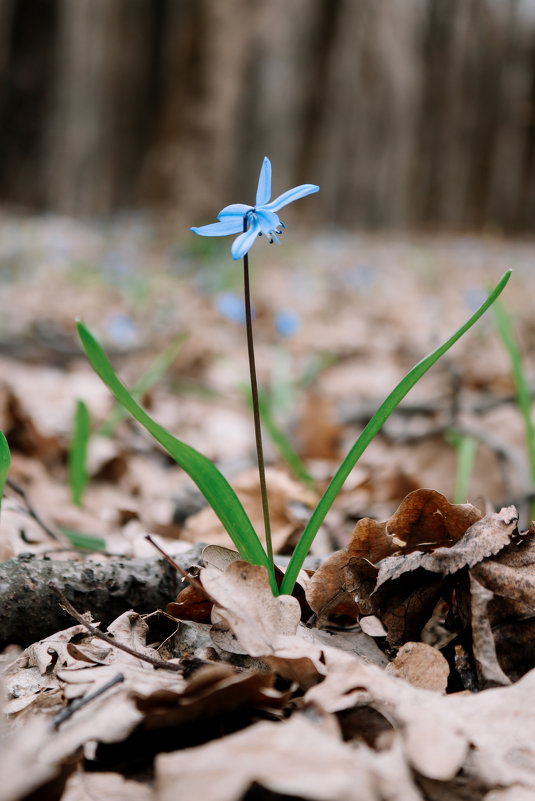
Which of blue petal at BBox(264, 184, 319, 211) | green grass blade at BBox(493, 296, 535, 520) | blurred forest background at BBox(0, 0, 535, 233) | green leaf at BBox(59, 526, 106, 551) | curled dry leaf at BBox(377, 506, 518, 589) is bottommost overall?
green leaf at BBox(59, 526, 106, 551)

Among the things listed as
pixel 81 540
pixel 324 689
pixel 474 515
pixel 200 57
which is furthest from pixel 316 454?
pixel 200 57

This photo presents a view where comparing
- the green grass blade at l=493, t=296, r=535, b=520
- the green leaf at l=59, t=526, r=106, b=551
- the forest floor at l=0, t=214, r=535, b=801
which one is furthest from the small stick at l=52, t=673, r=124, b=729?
the green grass blade at l=493, t=296, r=535, b=520

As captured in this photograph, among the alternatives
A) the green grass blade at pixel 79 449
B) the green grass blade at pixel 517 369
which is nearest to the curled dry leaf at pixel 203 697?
the green grass blade at pixel 79 449

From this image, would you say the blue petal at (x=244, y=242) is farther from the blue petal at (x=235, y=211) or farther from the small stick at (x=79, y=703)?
the small stick at (x=79, y=703)

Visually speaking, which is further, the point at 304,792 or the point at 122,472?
the point at 122,472

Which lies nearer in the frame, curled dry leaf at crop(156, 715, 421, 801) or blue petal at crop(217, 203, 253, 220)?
curled dry leaf at crop(156, 715, 421, 801)

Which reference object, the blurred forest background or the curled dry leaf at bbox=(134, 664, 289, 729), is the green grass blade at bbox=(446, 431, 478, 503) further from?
the blurred forest background

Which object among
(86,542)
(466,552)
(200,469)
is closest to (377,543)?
(466,552)

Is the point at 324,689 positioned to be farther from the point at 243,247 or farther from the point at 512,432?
the point at 512,432
